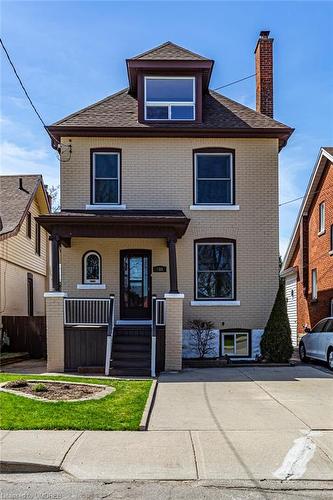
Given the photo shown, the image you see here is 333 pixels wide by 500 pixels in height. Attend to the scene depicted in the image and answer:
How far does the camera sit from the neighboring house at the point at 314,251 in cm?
2106

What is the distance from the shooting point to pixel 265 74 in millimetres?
18094

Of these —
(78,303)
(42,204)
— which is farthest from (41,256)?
(78,303)

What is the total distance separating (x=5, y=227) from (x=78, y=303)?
7.11 m

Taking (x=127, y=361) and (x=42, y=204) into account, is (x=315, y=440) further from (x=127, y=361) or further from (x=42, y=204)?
(x=42, y=204)

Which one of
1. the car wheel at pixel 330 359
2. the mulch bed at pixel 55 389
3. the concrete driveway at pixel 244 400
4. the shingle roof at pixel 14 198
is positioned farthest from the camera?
the shingle roof at pixel 14 198

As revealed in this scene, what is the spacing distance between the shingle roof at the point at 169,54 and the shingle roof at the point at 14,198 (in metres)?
7.81

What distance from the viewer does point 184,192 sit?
16.5m

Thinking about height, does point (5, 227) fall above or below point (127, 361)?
above

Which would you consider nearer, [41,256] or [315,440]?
[315,440]

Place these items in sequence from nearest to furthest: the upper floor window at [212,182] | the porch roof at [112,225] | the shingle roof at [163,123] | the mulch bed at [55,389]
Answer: the mulch bed at [55,389] → the porch roof at [112,225] → the shingle roof at [163,123] → the upper floor window at [212,182]

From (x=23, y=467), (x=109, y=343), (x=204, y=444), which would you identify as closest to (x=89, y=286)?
(x=109, y=343)

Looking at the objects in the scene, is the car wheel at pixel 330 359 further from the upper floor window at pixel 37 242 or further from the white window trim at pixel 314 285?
the upper floor window at pixel 37 242

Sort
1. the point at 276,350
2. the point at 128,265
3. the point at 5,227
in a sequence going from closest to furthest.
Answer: the point at 276,350
the point at 128,265
the point at 5,227

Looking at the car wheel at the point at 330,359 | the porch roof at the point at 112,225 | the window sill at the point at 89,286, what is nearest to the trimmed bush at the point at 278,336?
the car wheel at the point at 330,359
